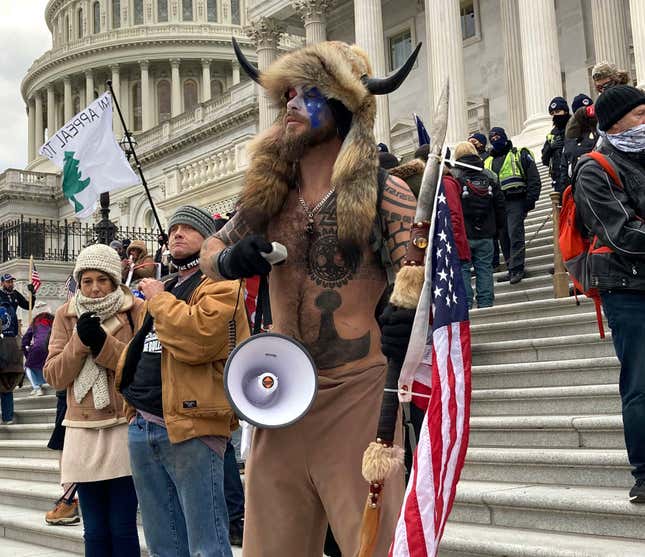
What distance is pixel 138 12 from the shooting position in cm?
8219

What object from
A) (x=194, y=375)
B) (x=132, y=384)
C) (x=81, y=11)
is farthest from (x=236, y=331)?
(x=81, y=11)

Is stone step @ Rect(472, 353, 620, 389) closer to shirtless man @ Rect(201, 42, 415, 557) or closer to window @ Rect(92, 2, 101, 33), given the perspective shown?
shirtless man @ Rect(201, 42, 415, 557)

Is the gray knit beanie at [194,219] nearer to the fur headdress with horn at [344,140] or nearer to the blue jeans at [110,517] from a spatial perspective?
the fur headdress with horn at [344,140]

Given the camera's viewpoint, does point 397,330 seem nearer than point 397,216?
Yes

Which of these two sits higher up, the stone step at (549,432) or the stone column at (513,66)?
the stone column at (513,66)

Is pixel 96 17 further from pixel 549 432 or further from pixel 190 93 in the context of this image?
pixel 549 432

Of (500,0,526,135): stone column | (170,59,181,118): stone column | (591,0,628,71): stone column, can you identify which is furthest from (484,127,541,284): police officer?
(170,59,181,118): stone column

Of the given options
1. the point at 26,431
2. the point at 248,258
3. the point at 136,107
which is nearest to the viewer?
the point at 248,258

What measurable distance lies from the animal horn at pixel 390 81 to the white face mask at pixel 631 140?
2225mm

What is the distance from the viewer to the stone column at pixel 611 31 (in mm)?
23625

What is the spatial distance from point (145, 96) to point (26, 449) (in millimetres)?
69257

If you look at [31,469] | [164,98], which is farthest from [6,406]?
[164,98]

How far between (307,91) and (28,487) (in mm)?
7399

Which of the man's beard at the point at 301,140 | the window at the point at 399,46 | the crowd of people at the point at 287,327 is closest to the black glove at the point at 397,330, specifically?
the crowd of people at the point at 287,327
